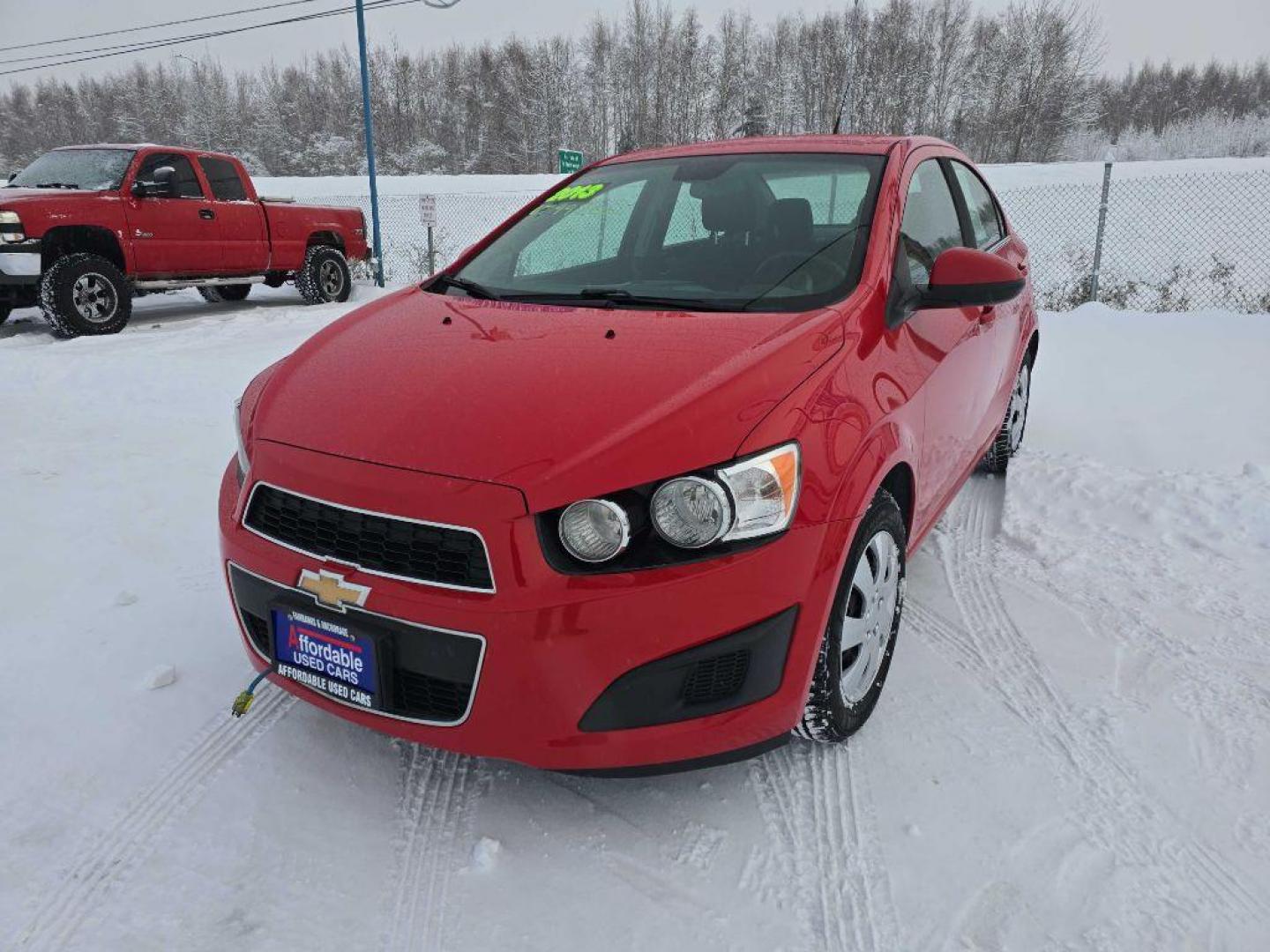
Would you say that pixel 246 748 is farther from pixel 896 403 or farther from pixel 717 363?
pixel 896 403

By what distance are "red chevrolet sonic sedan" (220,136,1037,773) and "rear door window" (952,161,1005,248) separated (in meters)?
1.15

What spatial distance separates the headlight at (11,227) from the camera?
7500 mm

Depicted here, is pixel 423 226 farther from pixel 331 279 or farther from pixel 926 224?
pixel 926 224

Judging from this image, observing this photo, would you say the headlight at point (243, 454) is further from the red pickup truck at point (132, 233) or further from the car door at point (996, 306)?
the red pickup truck at point (132, 233)

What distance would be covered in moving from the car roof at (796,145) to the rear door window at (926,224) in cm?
13

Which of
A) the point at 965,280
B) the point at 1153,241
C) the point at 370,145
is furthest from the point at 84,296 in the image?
the point at 1153,241

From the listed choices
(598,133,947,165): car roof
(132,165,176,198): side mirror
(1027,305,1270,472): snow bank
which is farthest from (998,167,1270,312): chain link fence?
(132,165,176,198): side mirror

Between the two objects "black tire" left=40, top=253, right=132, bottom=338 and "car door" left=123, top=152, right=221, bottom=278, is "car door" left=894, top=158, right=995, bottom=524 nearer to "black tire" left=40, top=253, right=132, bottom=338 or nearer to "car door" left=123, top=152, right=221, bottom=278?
"black tire" left=40, top=253, right=132, bottom=338

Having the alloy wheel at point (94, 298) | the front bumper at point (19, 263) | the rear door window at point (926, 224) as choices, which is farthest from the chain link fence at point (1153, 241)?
the front bumper at point (19, 263)

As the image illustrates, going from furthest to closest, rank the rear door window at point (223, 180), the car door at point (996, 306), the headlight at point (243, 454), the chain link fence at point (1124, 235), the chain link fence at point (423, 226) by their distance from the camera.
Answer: the chain link fence at point (423, 226) < the chain link fence at point (1124, 235) < the rear door window at point (223, 180) < the car door at point (996, 306) < the headlight at point (243, 454)

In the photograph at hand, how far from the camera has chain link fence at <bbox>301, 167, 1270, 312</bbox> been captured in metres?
10.5

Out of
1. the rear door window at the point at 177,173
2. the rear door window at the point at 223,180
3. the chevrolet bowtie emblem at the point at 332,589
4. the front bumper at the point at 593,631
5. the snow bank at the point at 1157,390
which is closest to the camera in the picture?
the front bumper at the point at 593,631

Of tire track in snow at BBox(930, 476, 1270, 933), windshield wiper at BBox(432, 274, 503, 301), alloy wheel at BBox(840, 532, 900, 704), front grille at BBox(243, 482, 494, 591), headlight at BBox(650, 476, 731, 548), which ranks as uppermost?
windshield wiper at BBox(432, 274, 503, 301)

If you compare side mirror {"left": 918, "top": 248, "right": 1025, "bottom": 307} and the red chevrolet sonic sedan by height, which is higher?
side mirror {"left": 918, "top": 248, "right": 1025, "bottom": 307}
